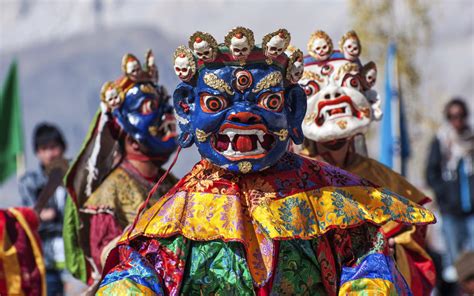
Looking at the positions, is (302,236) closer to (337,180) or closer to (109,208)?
(337,180)

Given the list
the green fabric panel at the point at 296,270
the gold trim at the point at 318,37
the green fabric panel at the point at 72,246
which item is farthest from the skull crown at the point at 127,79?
the green fabric panel at the point at 296,270

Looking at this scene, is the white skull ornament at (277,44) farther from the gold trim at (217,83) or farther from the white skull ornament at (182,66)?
the white skull ornament at (182,66)

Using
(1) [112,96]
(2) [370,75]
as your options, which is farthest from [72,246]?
(2) [370,75]

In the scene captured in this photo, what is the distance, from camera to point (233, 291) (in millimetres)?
5238

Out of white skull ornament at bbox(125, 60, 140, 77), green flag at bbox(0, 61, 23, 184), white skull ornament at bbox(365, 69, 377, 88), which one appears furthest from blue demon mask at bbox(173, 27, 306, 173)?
green flag at bbox(0, 61, 23, 184)

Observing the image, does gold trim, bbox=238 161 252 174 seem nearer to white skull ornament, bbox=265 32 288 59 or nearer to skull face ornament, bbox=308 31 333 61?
white skull ornament, bbox=265 32 288 59

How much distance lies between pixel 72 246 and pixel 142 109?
3.15ft

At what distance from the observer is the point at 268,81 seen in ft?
17.4

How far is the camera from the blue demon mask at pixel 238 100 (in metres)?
5.28

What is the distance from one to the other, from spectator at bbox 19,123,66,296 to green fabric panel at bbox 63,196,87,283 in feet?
6.51

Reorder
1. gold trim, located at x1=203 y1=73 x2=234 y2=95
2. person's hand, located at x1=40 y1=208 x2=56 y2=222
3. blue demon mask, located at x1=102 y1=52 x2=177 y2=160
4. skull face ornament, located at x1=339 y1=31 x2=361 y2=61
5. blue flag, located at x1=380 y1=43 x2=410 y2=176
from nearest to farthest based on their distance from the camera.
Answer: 1. gold trim, located at x1=203 y1=73 x2=234 y2=95
2. skull face ornament, located at x1=339 y1=31 x2=361 y2=61
3. blue demon mask, located at x1=102 y1=52 x2=177 y2=160
4. blue flag, located at x1=380 y1=43 x2=410 y2=176
5. person's hand, located at x1=40 y1=208 x2=56 y2=222

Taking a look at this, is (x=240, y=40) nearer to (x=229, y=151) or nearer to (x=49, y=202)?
(x=229, y=151)

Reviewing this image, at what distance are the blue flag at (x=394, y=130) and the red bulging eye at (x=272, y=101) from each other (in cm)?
432

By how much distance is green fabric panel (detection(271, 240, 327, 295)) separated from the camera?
5.28 meters
